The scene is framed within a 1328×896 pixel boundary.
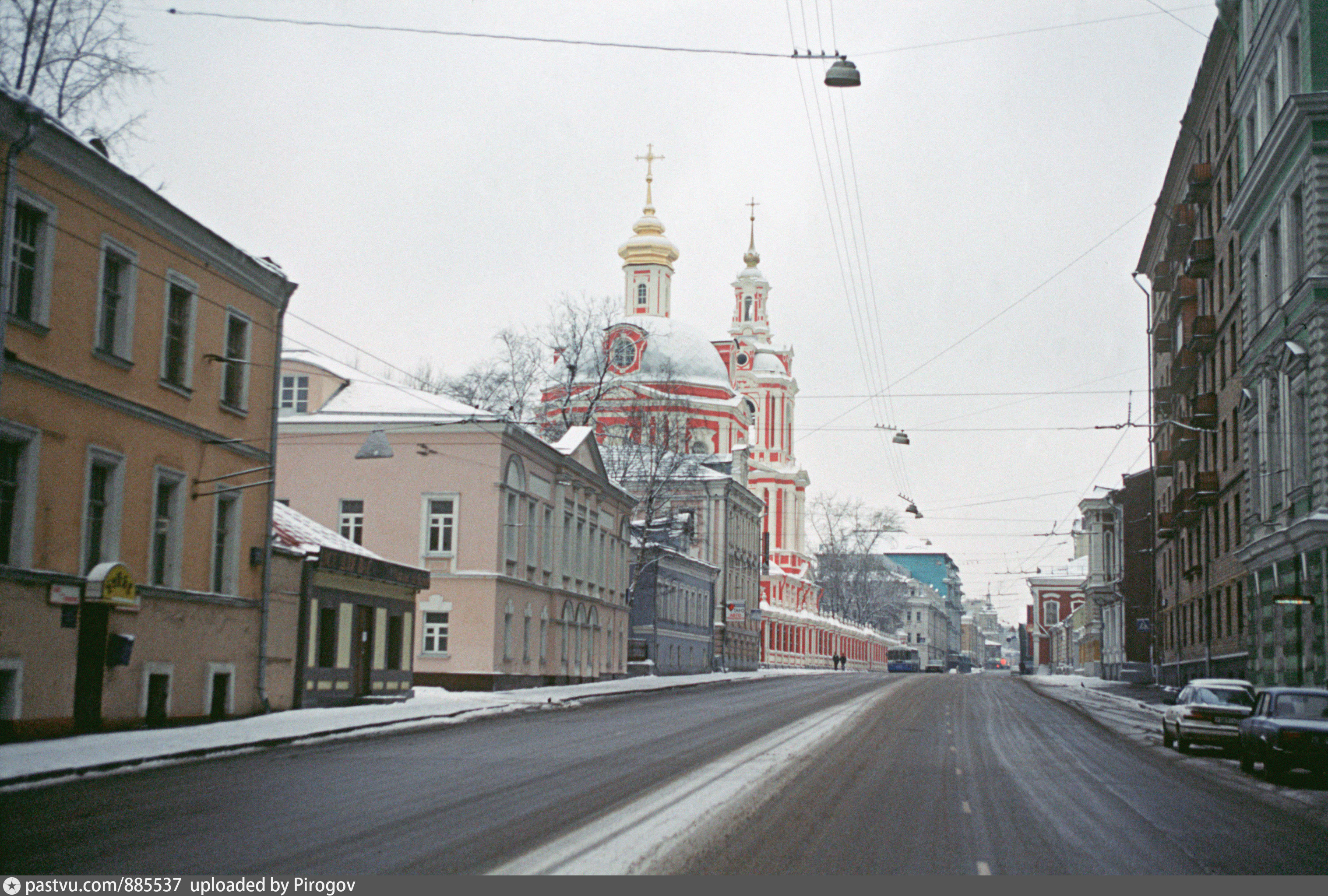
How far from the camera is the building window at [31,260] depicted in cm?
2133

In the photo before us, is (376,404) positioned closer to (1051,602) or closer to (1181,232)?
(1181,232)

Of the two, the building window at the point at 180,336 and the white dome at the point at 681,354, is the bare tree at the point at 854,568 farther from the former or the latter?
the building window at the point at 180,336

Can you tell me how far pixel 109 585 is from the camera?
22.8 metres

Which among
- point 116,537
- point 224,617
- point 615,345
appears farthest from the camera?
point 615,345

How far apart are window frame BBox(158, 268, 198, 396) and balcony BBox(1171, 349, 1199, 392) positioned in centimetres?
3522

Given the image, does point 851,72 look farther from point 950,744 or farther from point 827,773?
point 950,744

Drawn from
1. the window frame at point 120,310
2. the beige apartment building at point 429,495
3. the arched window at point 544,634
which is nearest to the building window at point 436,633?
the beige apartment building at point 429,495

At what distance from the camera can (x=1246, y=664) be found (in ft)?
130

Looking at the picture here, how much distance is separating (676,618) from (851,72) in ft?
177

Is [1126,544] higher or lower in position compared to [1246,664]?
higher

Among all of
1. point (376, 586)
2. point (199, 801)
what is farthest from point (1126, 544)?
point (199, 801)

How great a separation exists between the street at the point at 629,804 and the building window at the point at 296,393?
67.7 ft

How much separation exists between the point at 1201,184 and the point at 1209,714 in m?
26.5

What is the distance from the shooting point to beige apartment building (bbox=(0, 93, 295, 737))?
21.4m
